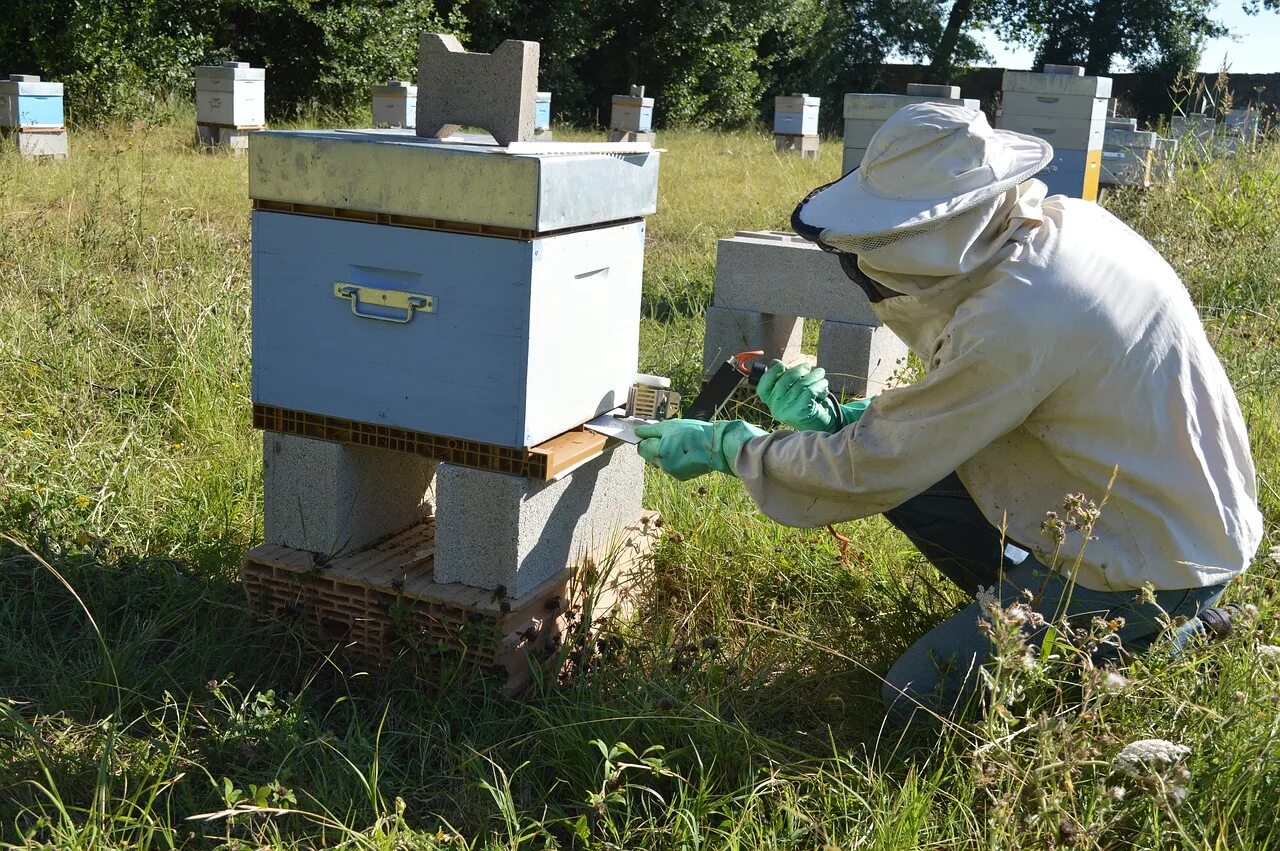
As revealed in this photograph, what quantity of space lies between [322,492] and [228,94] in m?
11.2

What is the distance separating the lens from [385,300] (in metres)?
2.61

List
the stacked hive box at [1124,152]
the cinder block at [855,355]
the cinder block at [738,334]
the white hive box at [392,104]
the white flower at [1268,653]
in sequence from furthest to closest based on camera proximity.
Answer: the white hive box at [392,104] → the stacked hive box at [1124,152] → the cinder block at [738,334] → the cinder block at [855,355] → the white flower at [1268,653]

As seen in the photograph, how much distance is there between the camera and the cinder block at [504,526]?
8.81 feet

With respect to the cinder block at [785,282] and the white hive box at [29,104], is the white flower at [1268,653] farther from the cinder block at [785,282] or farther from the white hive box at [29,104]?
the white hive box at [29,104]

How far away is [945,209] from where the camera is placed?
7.36 ft

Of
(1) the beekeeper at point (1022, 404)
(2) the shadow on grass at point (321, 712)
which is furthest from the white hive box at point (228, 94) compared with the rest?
(1) the beekeeper at point (1022, 404)

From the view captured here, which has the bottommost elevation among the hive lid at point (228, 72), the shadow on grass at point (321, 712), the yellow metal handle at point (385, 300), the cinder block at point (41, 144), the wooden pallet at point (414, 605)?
the shadow on grass at point (321, 712)

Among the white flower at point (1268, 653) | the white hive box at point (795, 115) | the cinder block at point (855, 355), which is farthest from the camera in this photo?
the white hive box at point (795, 115)

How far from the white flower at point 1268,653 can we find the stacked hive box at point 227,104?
11984 millimetres

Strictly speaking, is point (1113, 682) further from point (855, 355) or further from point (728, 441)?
point (855, 355)

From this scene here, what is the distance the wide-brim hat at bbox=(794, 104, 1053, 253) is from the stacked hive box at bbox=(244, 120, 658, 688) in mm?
596

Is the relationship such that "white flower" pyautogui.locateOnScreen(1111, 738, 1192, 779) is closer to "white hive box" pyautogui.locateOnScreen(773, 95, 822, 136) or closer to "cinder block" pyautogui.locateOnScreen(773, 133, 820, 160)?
"white hive box" pyautogui.locateOnScreen(773, 95, 822, 136)

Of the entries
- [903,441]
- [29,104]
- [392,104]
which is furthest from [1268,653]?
[392,104]

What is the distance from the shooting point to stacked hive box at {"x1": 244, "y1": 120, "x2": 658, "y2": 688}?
2.51 meters
